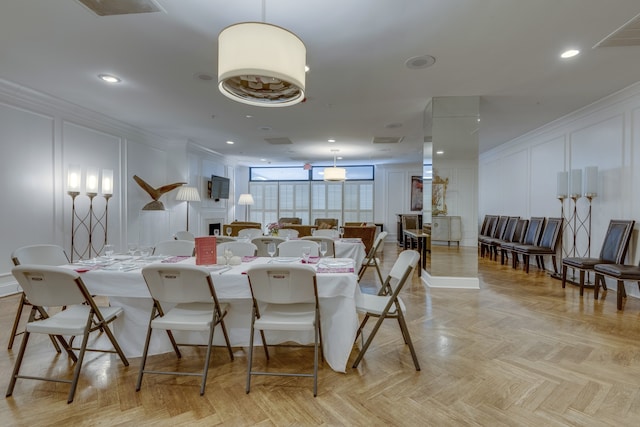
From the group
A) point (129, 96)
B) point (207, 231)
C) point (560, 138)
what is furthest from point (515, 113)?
point (207, 231)

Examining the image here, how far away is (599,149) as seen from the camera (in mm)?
5004

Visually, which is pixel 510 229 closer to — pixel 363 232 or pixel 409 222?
pixel 409 222

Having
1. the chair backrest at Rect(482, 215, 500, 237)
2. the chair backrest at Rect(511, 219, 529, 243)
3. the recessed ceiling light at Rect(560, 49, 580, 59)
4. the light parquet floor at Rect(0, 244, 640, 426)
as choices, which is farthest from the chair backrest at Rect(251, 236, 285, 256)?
the chair backrest at Rect(482, 215, 500, 237)

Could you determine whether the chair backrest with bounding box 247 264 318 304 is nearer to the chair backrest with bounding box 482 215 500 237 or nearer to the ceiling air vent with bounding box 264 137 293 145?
the ceiling air vent with bounding box 264 137 293 145

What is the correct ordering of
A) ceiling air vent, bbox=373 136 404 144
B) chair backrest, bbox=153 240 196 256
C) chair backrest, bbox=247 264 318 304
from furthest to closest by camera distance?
ceiling air vent, bbox=373 136 404 144
chair backrest, bbox=153 240 196 256
chair backrest, bbox=247 264 318 304

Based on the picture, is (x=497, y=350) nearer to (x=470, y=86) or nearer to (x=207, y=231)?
(x=470, y=86)

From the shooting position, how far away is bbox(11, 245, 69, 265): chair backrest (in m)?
2.74

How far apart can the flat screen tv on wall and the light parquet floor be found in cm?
640

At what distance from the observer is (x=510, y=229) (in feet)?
24.0

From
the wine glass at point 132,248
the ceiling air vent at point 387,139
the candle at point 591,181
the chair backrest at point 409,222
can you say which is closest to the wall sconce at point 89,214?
the wine glass at point 132,248

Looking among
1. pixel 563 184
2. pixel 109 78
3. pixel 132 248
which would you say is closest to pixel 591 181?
pixel 563 184

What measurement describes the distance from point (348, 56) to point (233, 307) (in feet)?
9.28

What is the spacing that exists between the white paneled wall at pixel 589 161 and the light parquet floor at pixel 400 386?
2.32 metres

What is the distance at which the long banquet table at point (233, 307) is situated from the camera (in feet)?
7.72
